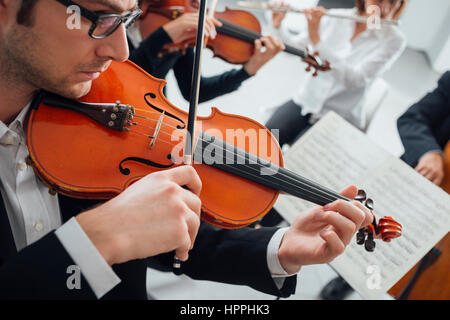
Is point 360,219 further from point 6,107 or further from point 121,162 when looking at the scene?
point 6,107

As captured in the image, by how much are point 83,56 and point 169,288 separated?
1.12 m

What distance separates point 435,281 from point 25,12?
4.50 ft

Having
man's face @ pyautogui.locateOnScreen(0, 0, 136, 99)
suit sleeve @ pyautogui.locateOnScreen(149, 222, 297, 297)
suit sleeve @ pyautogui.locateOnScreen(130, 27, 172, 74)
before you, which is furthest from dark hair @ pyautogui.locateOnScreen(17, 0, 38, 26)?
suit sleeve @ pyautogui.locateOnScreen(149, 222, 297, 297)

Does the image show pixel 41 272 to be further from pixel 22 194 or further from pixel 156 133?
pixel 156 133

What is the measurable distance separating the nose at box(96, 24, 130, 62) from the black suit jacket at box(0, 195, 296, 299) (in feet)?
1.12

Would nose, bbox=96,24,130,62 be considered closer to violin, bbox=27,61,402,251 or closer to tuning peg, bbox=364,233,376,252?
violin, bbox=27,61,402,251

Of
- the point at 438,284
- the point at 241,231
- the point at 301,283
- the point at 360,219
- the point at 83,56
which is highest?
the point at 83,56

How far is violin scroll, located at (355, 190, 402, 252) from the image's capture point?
70cm

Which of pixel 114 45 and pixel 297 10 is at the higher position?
pixel 297 10

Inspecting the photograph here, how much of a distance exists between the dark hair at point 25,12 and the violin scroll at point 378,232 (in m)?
0.82

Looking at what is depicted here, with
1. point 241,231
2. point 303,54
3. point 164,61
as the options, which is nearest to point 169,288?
point 241,231

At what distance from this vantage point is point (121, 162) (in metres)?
0.66

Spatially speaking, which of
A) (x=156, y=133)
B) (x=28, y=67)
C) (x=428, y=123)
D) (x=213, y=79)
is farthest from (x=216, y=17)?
(x=428, y=123)

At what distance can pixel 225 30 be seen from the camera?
1333mm
